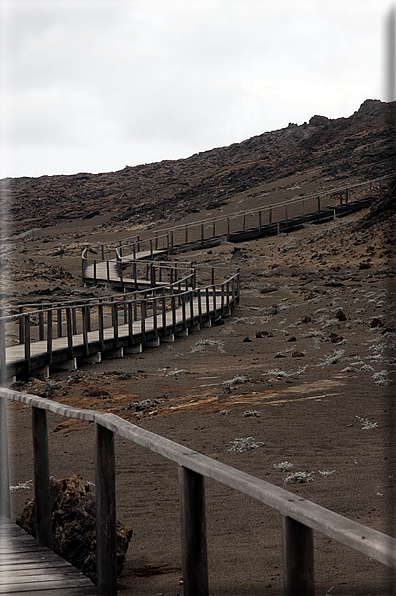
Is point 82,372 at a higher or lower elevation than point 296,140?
lower

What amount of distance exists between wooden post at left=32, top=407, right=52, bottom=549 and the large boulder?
9.5 inches

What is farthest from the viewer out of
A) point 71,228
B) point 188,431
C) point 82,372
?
point 71,228

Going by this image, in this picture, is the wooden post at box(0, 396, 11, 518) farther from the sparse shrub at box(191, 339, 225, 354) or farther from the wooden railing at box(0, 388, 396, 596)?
the sparse shrub at box(191, 339, 225, 354)

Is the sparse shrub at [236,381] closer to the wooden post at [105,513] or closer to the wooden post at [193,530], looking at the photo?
the wooden post at [105,513]

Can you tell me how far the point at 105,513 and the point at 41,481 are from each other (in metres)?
0.76

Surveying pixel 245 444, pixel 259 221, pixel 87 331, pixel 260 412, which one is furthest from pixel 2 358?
pixel 259 221

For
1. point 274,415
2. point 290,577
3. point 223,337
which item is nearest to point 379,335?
point 223,337

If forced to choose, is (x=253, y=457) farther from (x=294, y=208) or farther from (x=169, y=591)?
(x=294, y=208)

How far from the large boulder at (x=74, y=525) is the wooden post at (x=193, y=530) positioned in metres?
1.39

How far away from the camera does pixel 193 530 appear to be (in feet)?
9.48

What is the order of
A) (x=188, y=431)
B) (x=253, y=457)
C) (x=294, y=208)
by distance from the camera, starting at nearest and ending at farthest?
Result: (x=253, y=457) < (x=188, y=431) < (x=294, y=208)

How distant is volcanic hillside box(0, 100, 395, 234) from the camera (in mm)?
60344

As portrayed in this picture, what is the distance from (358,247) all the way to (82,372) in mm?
19072

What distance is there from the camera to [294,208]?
4644cm
